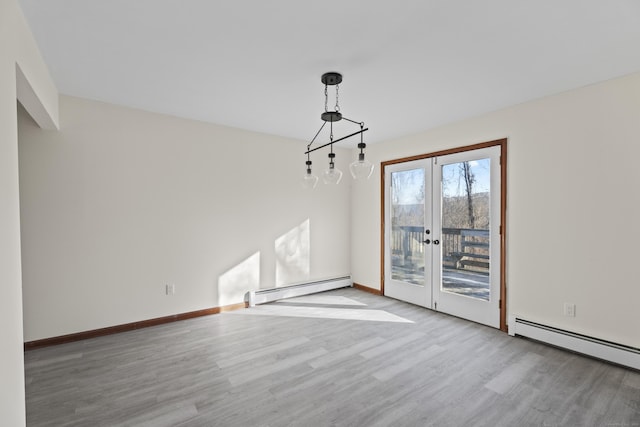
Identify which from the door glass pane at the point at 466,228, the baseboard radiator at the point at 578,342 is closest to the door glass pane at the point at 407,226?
the door glass pane at the point at 466,228

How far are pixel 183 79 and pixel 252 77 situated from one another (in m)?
0.62

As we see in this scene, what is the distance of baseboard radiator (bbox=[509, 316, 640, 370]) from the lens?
2539 mm

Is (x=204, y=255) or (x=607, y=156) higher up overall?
(x=607, y=156)

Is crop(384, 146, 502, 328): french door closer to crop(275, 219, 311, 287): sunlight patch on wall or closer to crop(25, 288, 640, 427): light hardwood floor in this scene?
crop(25, 288, 640, 427): light hardwood floor

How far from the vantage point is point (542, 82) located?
2.69 m

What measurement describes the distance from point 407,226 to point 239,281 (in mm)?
2555

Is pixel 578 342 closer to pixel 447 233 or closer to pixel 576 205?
pixel 576 205

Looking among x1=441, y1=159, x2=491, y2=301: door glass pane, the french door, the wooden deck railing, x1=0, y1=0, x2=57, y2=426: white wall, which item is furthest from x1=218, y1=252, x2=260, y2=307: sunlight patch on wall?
x1=441, y1=159, x2=491, y2=301: door glass pane

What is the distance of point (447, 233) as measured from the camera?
3904mm

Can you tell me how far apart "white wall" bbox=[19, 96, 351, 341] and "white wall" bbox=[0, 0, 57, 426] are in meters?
1.54

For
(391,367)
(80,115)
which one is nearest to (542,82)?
(391,367)

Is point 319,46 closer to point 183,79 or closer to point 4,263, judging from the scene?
point 183,79

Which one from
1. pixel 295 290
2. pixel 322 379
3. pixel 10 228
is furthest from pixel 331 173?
pixel 295 290

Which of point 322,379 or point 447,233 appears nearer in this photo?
point 322,379
